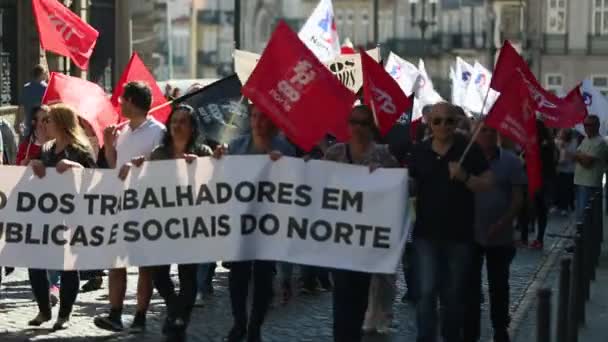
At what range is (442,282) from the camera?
30.6 feet

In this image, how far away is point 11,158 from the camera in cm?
1451

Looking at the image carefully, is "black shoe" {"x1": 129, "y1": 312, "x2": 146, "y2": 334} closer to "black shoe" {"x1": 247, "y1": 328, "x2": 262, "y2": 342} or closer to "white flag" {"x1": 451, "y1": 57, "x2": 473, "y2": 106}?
"black shoe" {"x1": 247, "y1": 328, "x2": 262, "y2": 342}

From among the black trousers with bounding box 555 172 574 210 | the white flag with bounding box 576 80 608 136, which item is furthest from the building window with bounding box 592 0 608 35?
the white flag with bounding box 576 80 608 136

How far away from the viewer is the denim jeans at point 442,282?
30.2 feet

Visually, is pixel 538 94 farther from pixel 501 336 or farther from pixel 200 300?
pixel 501 336

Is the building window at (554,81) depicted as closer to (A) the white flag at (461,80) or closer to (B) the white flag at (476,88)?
(A) the white flag at (461,80)

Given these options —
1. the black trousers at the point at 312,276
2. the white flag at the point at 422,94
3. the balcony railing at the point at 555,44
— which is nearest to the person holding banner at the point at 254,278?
the black trousers at the point at 312,276

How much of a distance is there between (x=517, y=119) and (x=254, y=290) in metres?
2.06

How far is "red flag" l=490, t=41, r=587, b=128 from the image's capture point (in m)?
11.0

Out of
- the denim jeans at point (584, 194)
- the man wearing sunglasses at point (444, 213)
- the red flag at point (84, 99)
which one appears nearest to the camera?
the man wearing sunglasses at point (444, 213)

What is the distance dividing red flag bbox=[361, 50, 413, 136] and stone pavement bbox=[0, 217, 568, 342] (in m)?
1.57

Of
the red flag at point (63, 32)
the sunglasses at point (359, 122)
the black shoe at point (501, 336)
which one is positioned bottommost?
the black shoe at point (501, 336)

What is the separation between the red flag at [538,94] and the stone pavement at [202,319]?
1.86 m

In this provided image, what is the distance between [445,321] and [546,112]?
7190 millimetres
